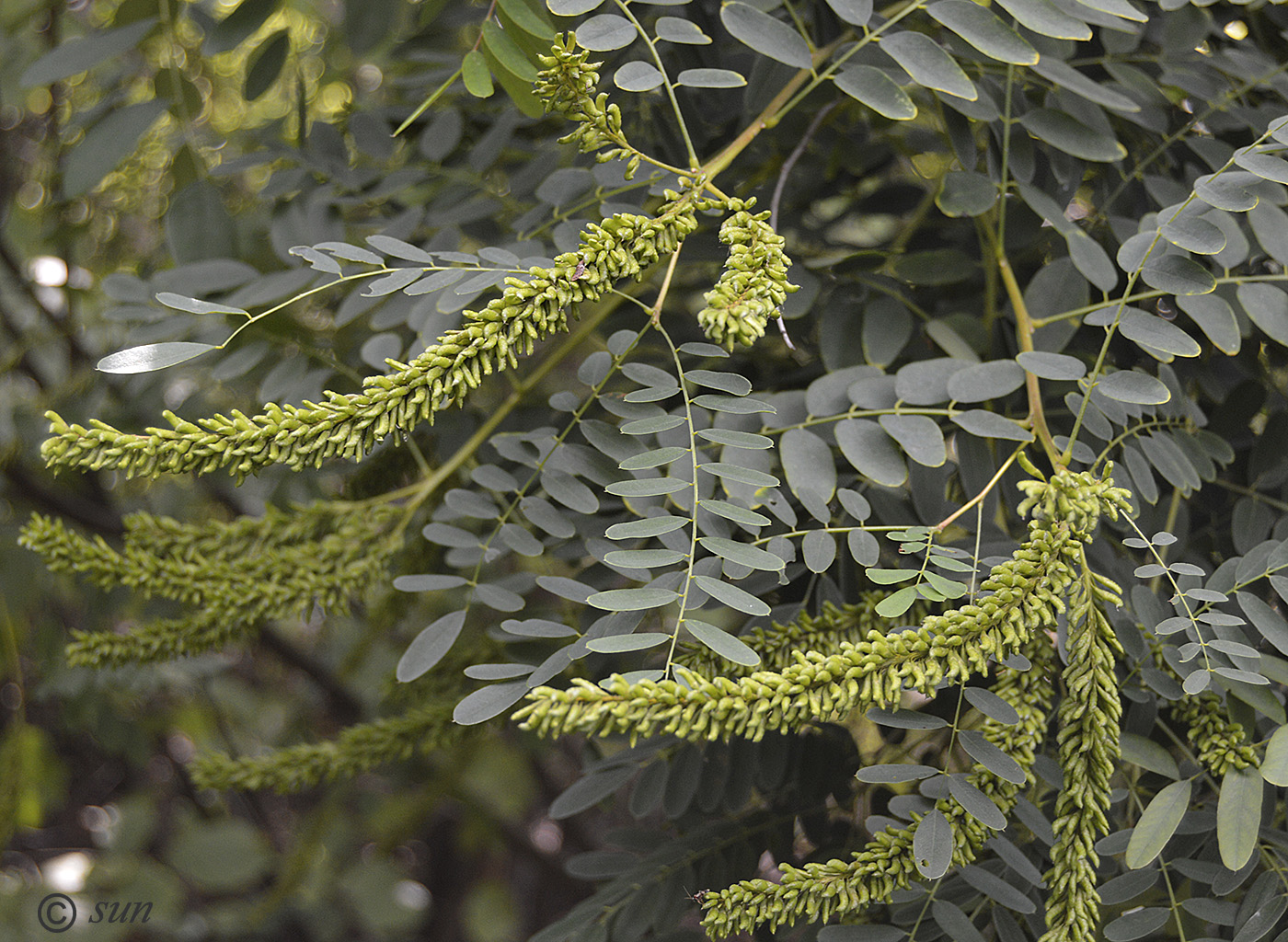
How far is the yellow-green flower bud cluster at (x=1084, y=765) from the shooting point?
0.42m

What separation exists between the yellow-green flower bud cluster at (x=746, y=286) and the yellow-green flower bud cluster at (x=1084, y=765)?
20 centimetres

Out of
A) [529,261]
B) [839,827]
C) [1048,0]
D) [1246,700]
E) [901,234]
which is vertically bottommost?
[839,827]

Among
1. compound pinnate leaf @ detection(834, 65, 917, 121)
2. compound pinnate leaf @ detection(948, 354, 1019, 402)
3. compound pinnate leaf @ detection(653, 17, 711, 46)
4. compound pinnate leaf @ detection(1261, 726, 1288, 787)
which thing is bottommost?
compound pinnate leaf @ detection(1261, 726, 1288, 787)

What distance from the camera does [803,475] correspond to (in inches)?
22.6

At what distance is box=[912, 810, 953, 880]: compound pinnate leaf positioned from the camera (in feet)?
1.41

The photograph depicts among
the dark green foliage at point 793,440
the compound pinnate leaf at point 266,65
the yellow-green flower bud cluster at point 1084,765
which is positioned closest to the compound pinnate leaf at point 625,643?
the dark green foliage at point 793,440

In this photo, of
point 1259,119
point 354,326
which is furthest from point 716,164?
point 354,326

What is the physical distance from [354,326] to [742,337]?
683 mm

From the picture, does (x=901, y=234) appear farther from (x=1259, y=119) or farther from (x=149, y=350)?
(x=149, y=350)

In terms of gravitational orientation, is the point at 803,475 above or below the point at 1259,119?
below

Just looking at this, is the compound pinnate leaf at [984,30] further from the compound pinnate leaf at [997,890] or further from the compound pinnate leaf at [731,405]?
the compound pinnate leaf at [997,890]

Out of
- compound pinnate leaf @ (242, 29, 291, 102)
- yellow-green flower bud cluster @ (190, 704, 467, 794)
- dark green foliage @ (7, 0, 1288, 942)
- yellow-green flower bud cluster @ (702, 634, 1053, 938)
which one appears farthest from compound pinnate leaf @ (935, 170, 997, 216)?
compound pinnate leaf @ (242, 29, 291, 102)

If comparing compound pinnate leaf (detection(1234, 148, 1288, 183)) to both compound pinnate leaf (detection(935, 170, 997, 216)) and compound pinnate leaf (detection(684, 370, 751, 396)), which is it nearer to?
compound pinnate leaf (detection(935, 170, 997, 216))

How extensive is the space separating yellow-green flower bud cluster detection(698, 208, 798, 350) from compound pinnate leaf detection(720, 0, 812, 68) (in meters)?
0.17
